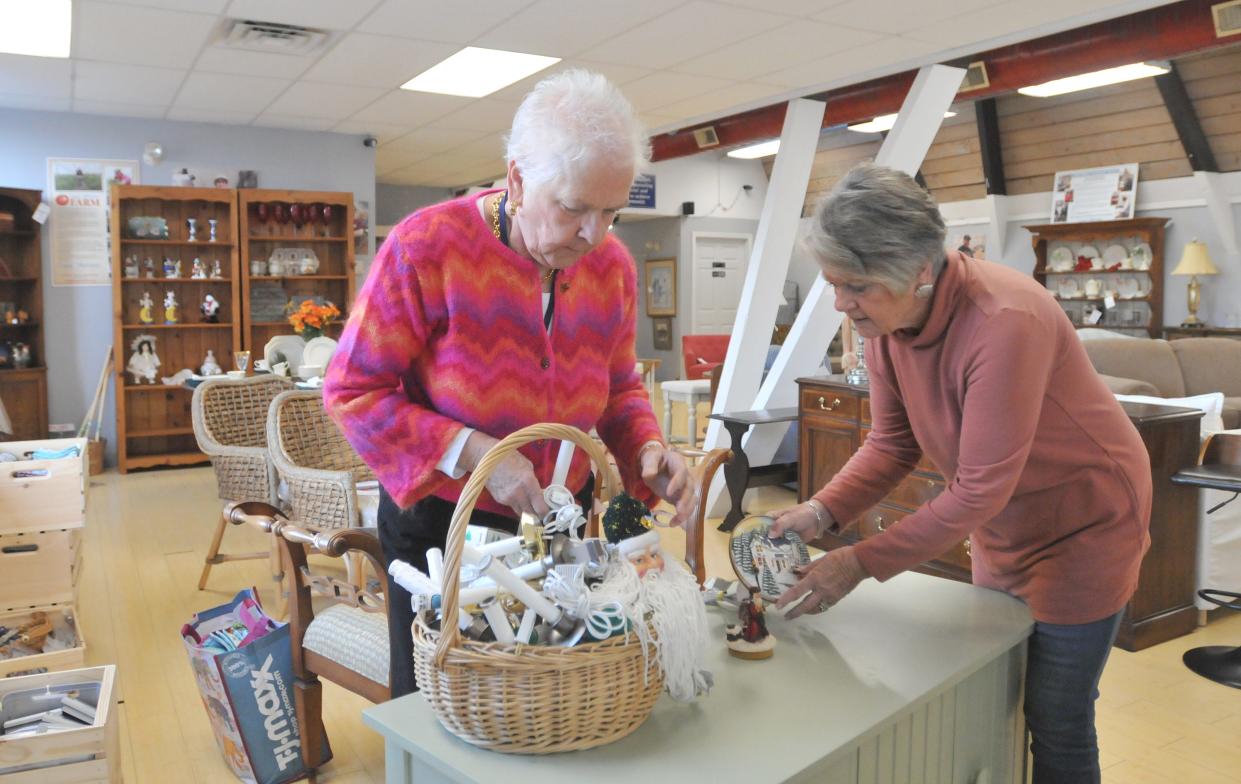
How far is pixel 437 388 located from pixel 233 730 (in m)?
1.62

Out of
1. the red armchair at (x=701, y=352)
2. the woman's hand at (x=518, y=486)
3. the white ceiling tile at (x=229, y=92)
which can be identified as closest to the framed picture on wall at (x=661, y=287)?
the red armchair at (x=701, y=352)

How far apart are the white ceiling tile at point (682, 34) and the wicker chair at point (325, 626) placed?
3.41 metres

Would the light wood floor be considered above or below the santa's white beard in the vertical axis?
below

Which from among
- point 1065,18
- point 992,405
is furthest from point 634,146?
point 1065,18

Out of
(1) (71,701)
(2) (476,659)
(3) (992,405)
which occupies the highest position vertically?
(3) (992,405)

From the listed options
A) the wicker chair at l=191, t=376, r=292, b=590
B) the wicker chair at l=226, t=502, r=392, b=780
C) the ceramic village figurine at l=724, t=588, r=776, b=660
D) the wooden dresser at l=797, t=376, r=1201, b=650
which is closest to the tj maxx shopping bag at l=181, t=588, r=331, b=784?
the wicker chair at l=226, t=502, r=392, b=780

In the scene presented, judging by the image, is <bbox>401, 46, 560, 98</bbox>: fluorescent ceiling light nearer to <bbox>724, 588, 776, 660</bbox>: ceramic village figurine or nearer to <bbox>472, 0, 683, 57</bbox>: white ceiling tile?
<bbox>472, 0, 683, 57</bbox>: white ceiling tile

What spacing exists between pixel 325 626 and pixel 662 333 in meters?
11.7

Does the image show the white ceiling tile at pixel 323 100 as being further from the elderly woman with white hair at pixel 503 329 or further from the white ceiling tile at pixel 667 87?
the elderly woman with white hair at pixel 503 329

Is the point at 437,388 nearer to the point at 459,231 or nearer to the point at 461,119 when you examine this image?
the point at 459,231

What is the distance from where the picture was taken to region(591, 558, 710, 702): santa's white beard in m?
1.16

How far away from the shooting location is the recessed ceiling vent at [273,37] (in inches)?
207

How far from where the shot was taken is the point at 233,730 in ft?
8.74

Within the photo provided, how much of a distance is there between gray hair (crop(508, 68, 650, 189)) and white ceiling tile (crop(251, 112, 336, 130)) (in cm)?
699
